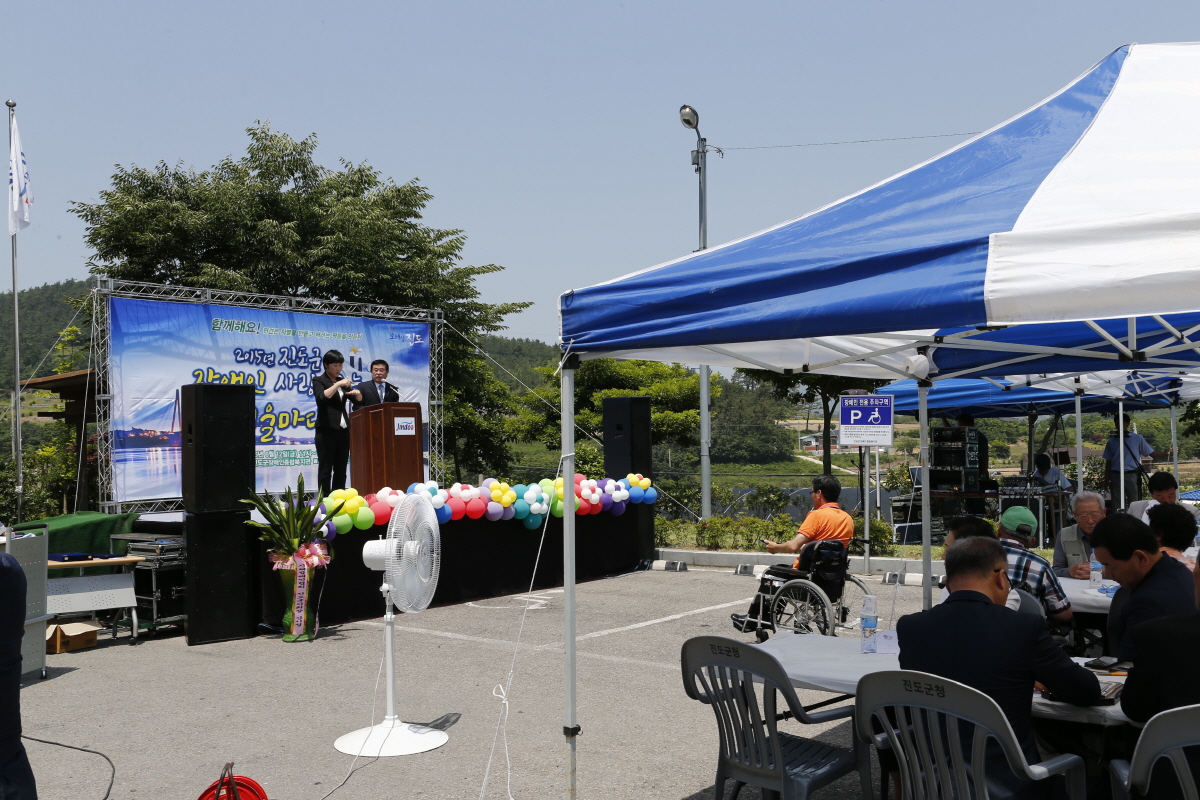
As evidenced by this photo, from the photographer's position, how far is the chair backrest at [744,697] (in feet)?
11.6

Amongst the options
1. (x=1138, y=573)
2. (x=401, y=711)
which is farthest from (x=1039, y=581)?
(x=401, y=711)

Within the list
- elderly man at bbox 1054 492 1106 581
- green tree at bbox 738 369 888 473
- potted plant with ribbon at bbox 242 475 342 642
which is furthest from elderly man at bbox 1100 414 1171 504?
potted plant with ribbon at bbox 242 475 342 642

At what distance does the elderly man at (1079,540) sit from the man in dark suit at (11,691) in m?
6.03

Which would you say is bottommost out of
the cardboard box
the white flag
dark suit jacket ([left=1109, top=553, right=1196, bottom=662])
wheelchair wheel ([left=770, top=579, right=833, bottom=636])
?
the cardboard box

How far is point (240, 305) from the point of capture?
16.2 m

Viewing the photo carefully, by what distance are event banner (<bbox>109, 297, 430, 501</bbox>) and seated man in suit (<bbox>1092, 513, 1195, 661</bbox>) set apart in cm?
1176

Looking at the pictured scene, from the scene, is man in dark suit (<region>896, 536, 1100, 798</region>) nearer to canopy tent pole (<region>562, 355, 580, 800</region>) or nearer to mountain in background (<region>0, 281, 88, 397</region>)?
canopy tent pole (<region>562, 355, 580, 800</region>)

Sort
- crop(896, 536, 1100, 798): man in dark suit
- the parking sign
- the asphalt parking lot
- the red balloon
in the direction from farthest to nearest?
1. the parking sign
2. the red balloon
3. the asphalt parking lot
4. crop(896, 536, 1100, 798): man in dark suit

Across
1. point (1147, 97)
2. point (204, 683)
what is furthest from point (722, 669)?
point (204, 683)

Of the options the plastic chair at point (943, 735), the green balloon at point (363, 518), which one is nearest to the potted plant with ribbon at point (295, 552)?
the green balloon at point (363, 518)

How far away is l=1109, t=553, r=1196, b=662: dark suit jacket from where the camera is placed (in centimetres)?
386

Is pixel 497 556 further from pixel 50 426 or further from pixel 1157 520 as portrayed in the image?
pixel 50 426

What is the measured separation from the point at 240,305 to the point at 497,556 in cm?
770

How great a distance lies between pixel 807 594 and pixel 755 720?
4.22 metres
